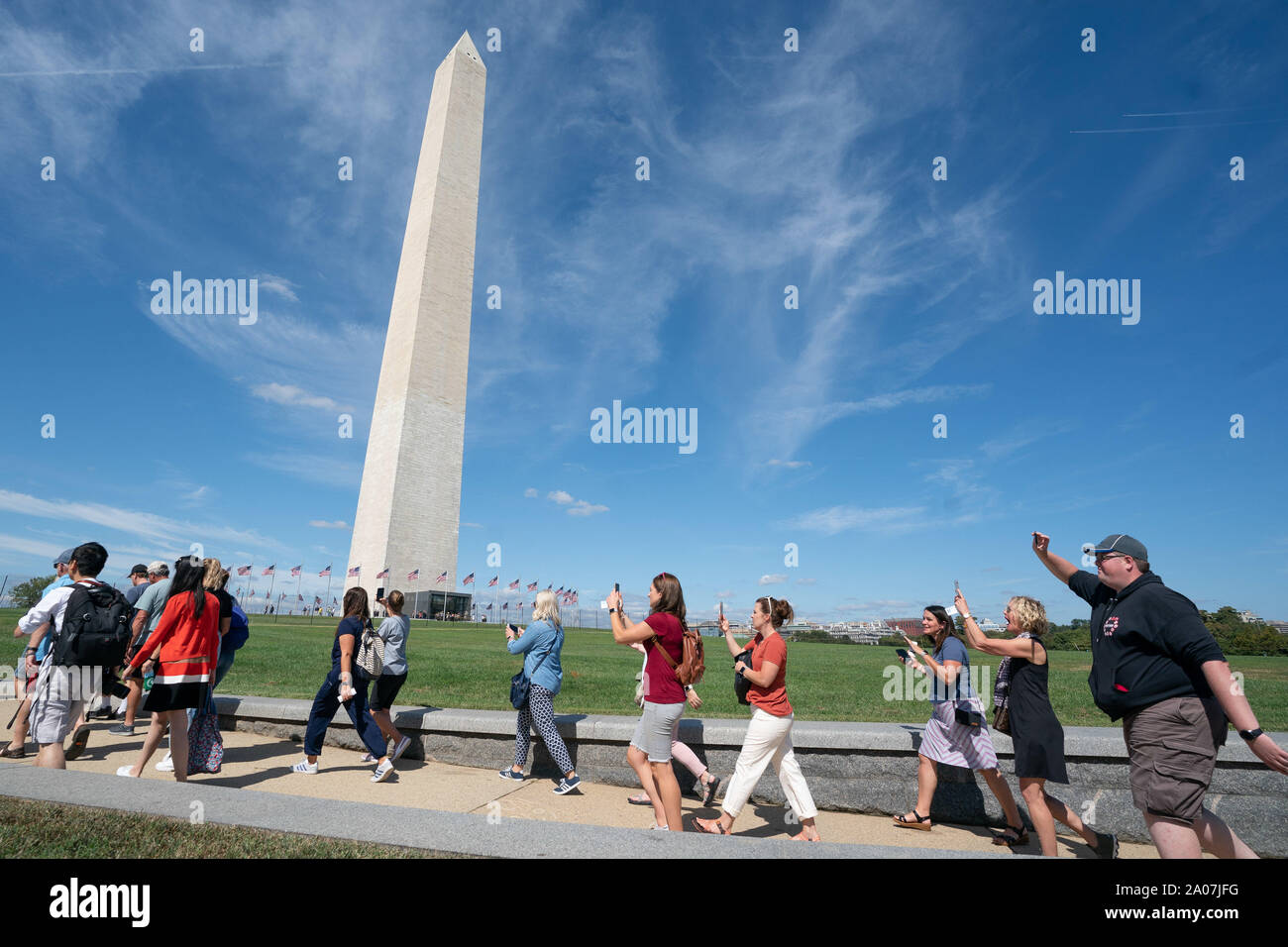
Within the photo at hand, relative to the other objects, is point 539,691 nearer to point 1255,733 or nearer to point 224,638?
point 224,638

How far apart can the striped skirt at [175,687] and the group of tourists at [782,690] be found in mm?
12

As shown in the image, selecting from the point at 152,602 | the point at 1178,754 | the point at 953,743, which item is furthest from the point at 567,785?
the point at 152,602

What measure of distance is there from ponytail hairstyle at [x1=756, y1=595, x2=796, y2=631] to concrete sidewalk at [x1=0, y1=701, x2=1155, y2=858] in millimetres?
1466

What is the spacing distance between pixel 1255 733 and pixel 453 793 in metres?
5.29

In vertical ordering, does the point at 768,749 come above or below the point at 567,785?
above

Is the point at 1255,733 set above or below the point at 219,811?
above

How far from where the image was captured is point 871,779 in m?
5.59

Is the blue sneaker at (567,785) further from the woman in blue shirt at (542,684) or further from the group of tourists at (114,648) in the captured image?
the group of tourists at (114,648)

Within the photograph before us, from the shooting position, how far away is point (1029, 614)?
186 inches

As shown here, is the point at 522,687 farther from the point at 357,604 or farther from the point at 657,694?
the point at 657,694

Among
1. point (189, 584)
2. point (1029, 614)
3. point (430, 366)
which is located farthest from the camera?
point (430, 366)

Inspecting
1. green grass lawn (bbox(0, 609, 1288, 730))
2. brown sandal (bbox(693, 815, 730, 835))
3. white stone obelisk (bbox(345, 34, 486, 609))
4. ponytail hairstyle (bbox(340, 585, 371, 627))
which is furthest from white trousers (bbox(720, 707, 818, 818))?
white stone obelisk (bbox(345, 34, 486, 609))

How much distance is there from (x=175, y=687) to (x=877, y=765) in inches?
214
